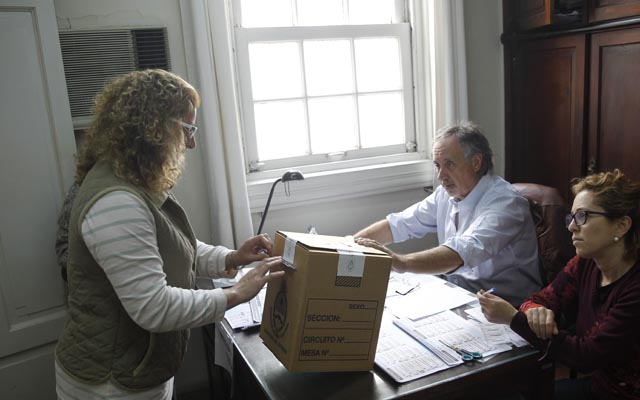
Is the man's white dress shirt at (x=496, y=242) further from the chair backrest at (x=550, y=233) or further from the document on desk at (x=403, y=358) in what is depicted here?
the document on desk at (x=403, y=358)

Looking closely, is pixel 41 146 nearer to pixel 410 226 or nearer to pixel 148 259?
pixel 148 259

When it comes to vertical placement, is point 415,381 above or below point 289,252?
below

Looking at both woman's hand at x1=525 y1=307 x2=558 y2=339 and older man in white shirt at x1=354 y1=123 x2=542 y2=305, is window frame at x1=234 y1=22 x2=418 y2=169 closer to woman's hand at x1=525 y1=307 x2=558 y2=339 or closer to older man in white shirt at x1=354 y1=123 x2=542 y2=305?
older man in white shirt at x1=354 y1=123 x2=542 y2=305

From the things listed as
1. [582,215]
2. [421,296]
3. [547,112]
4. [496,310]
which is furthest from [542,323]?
[547,112]

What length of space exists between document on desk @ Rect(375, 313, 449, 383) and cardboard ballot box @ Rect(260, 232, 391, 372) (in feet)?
0.21

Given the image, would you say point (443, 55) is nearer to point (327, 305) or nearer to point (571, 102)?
point (571, 102)

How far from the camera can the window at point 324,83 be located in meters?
2.60

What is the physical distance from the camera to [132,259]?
116 cm

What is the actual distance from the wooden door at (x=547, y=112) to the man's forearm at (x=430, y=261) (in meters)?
1.13

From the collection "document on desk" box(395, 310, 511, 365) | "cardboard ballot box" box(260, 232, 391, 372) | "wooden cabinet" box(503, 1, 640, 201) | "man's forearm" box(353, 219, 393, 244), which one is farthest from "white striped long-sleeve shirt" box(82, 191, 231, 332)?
"wooden cabinet" box(503, 1, 640, 201)

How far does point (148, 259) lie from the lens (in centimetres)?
118

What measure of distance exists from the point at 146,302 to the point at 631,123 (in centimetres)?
218

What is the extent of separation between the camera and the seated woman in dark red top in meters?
1.42

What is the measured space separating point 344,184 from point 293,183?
279 mm
